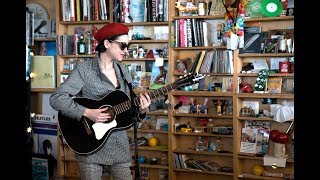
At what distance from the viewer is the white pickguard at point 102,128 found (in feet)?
9.62

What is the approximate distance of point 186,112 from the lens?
4.71 metres

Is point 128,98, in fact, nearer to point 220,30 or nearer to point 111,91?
point 111,91

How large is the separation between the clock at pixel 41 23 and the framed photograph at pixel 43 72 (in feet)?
0.99

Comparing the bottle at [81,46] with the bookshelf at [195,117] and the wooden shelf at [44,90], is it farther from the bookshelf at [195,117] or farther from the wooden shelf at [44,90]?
the bookshelf at [195,117]

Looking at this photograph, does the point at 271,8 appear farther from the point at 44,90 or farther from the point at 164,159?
the point at 44,90

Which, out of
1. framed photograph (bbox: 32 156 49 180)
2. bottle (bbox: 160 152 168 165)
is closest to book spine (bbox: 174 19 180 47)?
bottle (bbox: 160 152 168 165)

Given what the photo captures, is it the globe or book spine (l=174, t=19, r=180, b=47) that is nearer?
book spine (l=174, t=19, r=180, b=47)

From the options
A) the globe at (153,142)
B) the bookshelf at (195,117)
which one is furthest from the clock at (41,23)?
the globe at (153,142)

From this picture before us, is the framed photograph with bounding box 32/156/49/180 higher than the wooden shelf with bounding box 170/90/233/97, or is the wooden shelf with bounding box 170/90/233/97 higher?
the wooden shelf with bounding box 170/90/233/97

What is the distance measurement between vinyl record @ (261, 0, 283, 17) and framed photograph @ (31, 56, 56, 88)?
8.09 ft

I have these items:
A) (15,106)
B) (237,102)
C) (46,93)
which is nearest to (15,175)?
(15,106)

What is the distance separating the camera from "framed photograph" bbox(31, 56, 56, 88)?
17.4 feet

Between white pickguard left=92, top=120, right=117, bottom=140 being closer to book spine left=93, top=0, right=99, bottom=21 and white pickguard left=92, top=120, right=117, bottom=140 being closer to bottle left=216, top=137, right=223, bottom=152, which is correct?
bottle left=216, top=137, right=223, bottom=152

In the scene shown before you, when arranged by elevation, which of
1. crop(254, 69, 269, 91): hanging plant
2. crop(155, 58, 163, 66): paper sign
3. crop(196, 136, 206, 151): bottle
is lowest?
crop(196, 136, 206, 151): bottle
